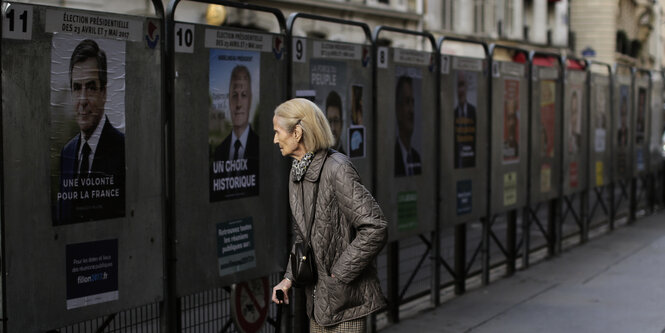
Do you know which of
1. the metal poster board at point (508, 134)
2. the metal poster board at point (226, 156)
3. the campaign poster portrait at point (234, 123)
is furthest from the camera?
the metal poster board at point (508, 134)

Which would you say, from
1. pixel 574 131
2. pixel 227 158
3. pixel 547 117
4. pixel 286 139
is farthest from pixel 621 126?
pixel 286 139

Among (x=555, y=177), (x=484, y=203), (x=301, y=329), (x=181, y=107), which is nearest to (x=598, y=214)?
(x=555, y=177)

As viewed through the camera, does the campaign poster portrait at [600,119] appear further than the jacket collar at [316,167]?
Yes

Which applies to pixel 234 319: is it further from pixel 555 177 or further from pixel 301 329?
pixel 555 177

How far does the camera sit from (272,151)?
239 inches

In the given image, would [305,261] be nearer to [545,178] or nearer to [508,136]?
[508,136]

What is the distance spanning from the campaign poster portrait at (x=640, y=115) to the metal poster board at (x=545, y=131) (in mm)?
4101

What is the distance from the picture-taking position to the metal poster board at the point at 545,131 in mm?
10633

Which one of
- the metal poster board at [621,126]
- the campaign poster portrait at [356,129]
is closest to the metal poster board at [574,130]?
the metal poster board at [621,126]

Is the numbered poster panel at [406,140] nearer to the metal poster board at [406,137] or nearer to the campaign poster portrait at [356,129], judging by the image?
the metal poster board at [406,137]

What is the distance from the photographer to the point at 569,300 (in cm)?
861

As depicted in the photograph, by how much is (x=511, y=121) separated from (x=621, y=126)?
4.81 meters

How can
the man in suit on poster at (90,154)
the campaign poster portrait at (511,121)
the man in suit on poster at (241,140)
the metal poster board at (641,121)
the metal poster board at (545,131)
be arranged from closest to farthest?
the man in suit on poster at (90,154) < the man in suit on poster at (241,140) < the campaign poster portrait at (511,121) < the metal poster board at (545,131) < the metal poster board at (641,121)

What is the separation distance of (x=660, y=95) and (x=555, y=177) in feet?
19.7
